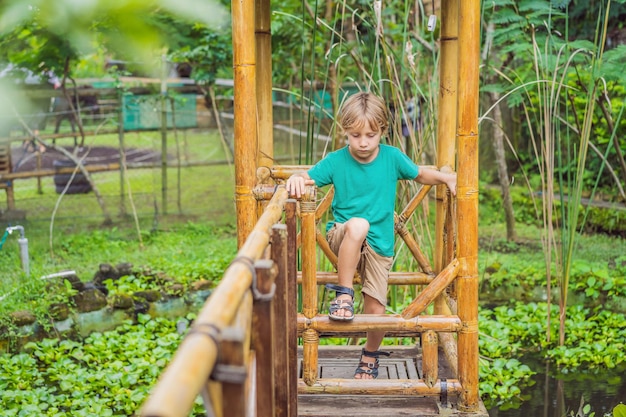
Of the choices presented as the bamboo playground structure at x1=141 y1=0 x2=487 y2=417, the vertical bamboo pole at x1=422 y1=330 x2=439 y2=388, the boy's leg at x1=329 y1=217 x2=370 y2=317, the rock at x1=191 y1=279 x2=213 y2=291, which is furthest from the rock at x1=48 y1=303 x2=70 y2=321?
the vertical bamboo pole at x1=422 y1=330 x2=439 y2=388

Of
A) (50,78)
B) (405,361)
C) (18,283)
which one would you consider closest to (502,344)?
(405,361)

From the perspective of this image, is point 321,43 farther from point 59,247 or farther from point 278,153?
point 59,247

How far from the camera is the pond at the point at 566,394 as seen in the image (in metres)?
3.99

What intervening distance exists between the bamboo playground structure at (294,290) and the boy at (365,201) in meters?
0.11

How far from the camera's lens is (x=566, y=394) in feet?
13.7

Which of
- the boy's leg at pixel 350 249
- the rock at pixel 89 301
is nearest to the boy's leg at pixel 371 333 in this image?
the boy's leg at pixel 350 249

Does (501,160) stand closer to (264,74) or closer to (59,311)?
(264,74)

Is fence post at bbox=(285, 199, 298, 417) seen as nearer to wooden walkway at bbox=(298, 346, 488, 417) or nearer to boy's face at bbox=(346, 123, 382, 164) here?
boy's face at bbox=(346, 123, 382, 164)

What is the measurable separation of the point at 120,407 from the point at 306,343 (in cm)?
160

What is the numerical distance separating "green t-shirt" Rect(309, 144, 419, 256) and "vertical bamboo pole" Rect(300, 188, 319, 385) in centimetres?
26

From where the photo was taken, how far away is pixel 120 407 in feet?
13.1

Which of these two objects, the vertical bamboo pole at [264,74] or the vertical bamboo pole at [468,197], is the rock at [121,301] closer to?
the vertical bamboo pole at [264,74]

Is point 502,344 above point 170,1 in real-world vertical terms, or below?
below

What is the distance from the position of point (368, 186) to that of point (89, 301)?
3.11m
